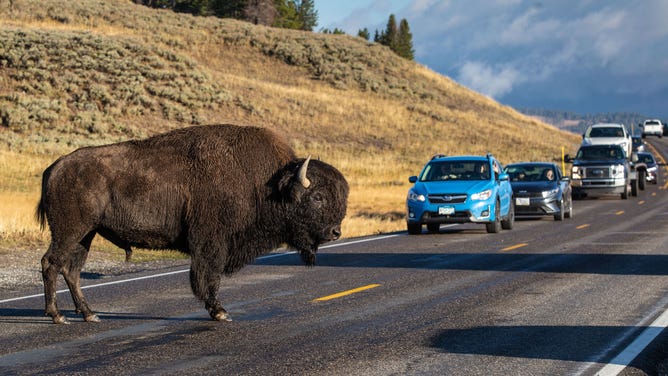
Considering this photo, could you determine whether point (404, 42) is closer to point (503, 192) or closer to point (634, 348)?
point (503, 192)

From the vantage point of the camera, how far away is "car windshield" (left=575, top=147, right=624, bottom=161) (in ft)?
128

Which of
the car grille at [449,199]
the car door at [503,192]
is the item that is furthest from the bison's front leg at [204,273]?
the car door at [503,192]

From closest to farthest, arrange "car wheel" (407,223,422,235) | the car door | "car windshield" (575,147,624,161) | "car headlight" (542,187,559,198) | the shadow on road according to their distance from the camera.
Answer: the shadow on road, "car wheel" (407,223,422,235), the car door, "car headlight" (542,187,559,198), "car windshield" (575,147,624,161)

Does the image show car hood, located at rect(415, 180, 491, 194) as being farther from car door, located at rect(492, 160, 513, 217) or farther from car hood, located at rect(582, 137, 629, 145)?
car hood, located at rect(582, 137, 629, 145)

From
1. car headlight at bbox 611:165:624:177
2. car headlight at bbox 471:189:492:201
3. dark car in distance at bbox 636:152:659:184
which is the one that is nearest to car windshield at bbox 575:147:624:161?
car headlight at bbox 611:165:624:177

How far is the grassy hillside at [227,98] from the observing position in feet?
146

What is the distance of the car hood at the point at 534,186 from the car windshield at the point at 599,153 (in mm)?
11820

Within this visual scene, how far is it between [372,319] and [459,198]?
1243 centimetres

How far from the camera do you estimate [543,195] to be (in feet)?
89.9

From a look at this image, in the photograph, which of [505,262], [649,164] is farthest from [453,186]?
[649,164]

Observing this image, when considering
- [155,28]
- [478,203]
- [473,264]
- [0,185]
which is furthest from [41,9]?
[473,264]

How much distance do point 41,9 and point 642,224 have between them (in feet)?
225

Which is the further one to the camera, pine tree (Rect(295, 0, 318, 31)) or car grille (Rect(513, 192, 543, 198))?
pine tree (Rect(295, 0, 318, 31))

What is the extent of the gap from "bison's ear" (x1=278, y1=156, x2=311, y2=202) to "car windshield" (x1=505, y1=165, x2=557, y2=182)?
63.4 ft
